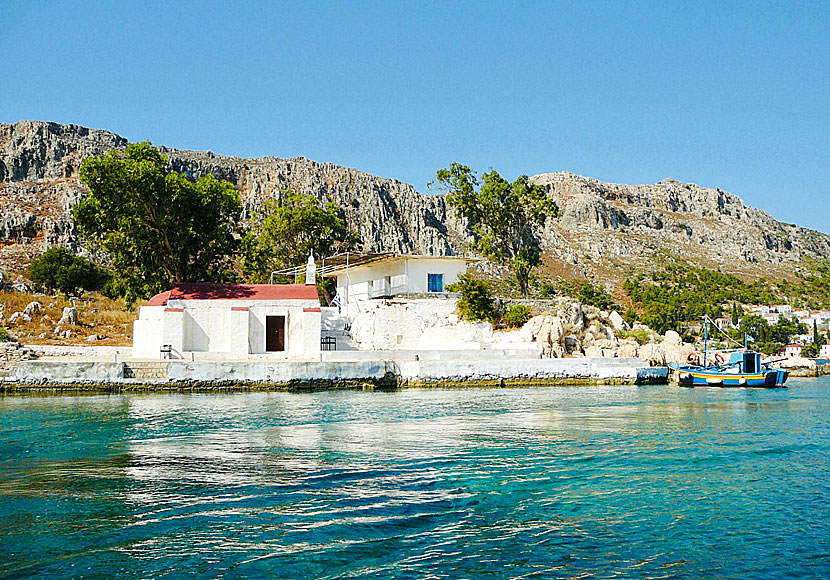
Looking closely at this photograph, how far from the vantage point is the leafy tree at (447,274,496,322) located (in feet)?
126

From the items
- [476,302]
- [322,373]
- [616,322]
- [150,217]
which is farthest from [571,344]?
[150,217]

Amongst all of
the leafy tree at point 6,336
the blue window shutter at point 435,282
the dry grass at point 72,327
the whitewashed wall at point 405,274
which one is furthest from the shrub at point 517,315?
the leafy tree at point 6,336

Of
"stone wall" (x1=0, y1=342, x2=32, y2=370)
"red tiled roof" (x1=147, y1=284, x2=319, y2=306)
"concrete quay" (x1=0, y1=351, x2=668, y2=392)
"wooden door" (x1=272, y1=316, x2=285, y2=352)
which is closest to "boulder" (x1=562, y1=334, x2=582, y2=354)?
"concrete quay" (x1=0, y1=351, x2=668, y2=392)

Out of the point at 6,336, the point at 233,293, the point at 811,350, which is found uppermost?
the point at 233,293

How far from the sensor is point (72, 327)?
131ft

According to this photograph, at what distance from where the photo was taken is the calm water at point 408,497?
6.95 m

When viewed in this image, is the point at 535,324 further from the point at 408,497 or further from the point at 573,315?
the point at 408,497

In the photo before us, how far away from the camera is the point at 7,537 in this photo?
7.62 meters

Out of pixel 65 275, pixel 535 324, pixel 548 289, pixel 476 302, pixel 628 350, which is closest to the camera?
pixel 535 324

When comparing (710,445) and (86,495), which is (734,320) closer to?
(710,445)

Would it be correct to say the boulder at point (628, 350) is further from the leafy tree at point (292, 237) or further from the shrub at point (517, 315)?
the leafy tree at point (292, 237)

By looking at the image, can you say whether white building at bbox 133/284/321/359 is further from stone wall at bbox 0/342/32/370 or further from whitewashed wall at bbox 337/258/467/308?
whitewashed wall at bbox 337/258/467/308

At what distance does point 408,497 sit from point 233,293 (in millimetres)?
26958

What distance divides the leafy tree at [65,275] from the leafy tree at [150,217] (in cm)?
3692
